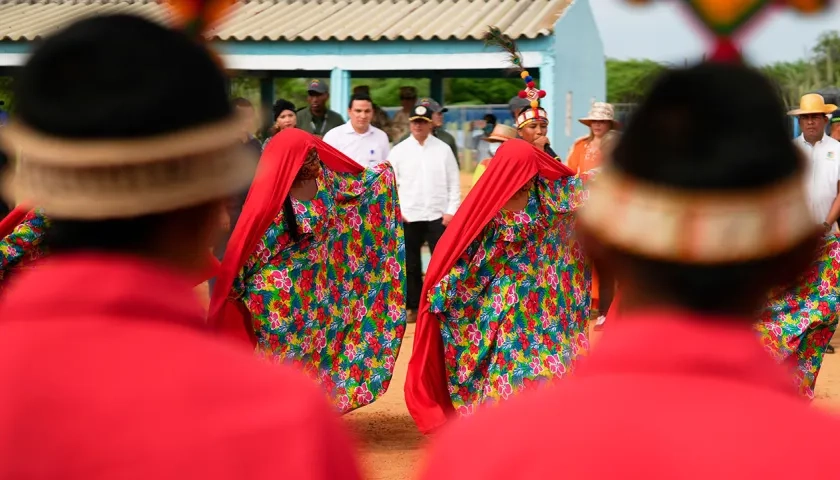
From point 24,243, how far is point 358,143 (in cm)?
480

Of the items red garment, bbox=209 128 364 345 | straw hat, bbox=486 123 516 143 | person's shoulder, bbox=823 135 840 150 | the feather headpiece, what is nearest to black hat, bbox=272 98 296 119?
straw hat, bbox=486 123 516 143

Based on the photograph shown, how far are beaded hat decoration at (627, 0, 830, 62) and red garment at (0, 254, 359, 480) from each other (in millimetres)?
674

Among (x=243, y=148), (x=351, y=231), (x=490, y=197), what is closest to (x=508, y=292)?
(x=490, y=197)

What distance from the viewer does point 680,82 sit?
1.50 metres

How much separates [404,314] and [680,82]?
5.90 meters

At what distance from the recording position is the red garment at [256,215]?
642cm

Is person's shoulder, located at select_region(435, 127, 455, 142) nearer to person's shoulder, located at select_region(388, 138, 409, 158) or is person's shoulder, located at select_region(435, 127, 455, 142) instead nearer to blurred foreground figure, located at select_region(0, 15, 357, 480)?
person's shoulder, located at select_region(388, 138, 409, 158)

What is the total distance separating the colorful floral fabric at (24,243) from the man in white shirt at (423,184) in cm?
498

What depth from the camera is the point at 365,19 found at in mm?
16250

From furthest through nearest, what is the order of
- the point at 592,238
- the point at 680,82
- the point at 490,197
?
1. the point at 490,197
2. the point at 592,238
3. the point at 680,82

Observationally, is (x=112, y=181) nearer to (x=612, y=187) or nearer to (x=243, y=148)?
(x=243, y=148)

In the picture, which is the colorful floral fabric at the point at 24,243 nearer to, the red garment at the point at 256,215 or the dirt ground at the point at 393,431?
the red garment at the point at 256,215

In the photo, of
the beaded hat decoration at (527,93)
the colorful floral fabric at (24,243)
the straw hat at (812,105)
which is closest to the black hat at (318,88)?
the beaded hat decoration at (527,93)

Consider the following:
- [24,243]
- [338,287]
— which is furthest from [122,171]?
[338,287]
